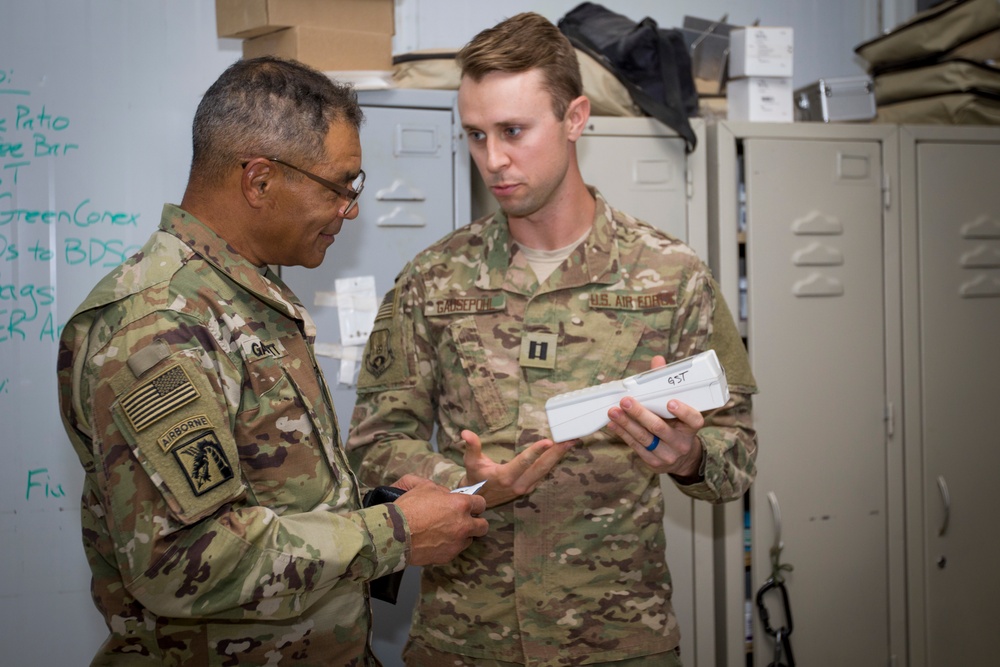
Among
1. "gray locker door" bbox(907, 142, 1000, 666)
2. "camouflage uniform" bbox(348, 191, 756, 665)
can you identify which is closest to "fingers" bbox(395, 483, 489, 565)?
"camouflage uniform" bbox(348, 191, 756, 665)

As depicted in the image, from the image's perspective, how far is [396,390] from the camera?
5.61ft

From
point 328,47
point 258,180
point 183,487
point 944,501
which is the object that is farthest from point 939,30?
point 183,487

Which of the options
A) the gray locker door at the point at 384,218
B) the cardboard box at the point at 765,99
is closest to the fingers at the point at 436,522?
the gray locker door at the point at 384,218

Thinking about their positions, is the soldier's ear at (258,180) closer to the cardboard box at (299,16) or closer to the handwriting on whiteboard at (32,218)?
the cardboard box at (299,16)

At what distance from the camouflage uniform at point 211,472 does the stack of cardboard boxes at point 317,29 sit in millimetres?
1170

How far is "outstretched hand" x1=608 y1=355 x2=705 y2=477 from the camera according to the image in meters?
1.37

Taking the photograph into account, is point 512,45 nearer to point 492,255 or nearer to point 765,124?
point 492,255

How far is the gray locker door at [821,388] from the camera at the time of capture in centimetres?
251

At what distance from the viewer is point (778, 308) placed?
252cm

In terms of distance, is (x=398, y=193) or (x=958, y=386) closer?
(x=398, y=193)

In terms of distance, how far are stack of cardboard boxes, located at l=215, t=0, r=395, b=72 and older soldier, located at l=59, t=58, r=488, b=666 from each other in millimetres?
1063

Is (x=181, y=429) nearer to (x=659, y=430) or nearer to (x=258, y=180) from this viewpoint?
(x=258, y=180)

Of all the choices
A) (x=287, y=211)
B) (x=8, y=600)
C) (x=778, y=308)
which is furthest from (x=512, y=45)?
(x=8, y=600)

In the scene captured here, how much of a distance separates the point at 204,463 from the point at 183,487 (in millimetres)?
34
